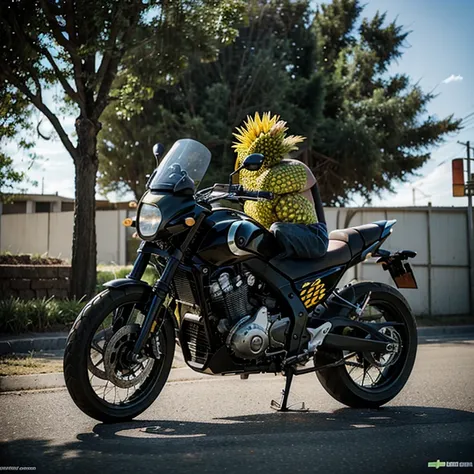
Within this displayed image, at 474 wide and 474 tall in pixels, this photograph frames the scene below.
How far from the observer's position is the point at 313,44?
27.3 m

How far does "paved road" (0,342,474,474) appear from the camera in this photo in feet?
11.1

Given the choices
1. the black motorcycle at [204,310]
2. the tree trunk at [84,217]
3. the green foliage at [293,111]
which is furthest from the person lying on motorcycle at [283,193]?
the green foliage at [293,111]

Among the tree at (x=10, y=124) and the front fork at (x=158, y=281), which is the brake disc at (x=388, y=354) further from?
the tree at (x=10, y=124)

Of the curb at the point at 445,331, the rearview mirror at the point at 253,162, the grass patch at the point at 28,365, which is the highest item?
the rearview mirror at the point at 253,162

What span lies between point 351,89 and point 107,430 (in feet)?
94.1

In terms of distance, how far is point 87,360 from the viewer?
3998mm

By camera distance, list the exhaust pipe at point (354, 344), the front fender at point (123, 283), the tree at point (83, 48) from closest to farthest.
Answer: the front fender at point (123, 283), the exhaust pipe at point (354, 344), the tree at point (83, 48)

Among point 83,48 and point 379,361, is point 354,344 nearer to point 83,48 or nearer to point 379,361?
point 379,361

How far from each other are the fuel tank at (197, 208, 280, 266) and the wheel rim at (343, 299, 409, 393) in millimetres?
1274

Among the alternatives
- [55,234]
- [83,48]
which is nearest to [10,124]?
[83,48]

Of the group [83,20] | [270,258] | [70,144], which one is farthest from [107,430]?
[83,20]

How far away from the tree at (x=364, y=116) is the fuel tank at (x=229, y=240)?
21.1m

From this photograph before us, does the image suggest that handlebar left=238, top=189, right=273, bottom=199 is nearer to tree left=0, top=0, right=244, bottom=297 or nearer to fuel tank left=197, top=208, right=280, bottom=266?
fuel tank left=197, top=208, right=280, bottom=266

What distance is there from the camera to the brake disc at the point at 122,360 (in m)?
4.06
